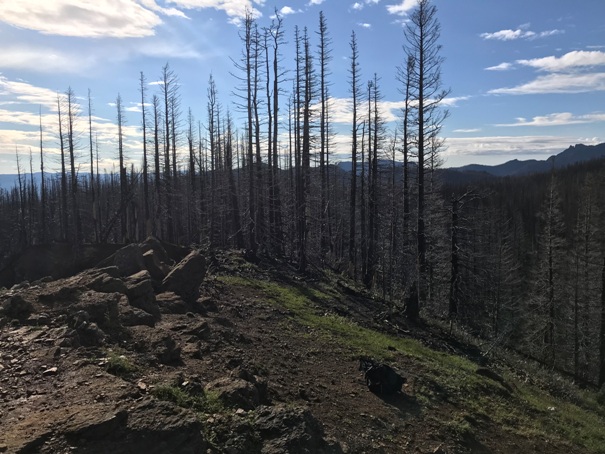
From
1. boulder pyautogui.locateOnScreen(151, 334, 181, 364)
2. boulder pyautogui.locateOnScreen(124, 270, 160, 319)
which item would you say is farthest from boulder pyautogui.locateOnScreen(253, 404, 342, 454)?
boulder pyautogui.locateOnScreen(124, 270, 160, 319)

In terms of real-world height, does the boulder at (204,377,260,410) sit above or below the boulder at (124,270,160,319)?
below

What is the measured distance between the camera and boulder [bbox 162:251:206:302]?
1154 centimetres

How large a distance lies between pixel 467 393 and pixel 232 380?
20.5ft

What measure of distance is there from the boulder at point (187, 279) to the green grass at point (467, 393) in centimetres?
308

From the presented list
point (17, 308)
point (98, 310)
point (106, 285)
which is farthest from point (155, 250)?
point (98, 310)

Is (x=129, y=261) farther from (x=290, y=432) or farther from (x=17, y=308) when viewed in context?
(x=290, y=432)

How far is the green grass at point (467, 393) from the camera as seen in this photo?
8.91 metres

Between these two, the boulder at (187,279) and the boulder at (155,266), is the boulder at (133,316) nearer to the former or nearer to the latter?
the boulder at (187,279)

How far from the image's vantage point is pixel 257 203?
2362 cm

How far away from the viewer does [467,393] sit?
9.77 meters

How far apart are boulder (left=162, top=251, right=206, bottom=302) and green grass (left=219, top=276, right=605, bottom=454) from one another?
10.1ft

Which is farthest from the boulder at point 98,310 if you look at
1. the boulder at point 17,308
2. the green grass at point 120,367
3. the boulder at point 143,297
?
the green grass at point 120,367

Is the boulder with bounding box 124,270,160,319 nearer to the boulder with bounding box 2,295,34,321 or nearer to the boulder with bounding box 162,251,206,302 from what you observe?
the boulder with bounding box 162,251,206,302

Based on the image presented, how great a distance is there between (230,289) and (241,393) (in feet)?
30.6
